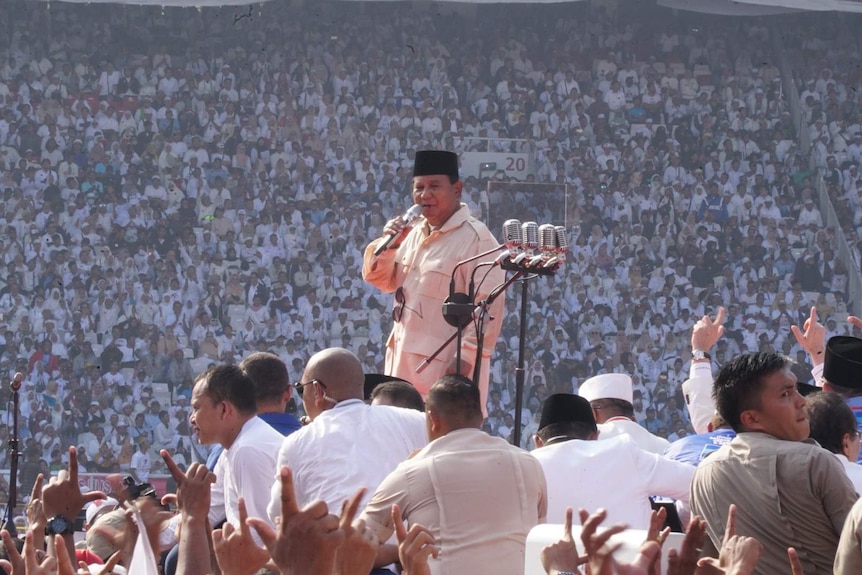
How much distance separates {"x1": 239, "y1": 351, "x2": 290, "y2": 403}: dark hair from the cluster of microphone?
118 centimetres

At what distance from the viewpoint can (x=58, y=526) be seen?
345 centimetres

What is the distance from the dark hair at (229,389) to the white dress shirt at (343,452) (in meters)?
0.30

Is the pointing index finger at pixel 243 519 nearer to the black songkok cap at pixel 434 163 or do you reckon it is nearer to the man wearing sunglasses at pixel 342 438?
the man wearing sunglasses at pixel 342 438

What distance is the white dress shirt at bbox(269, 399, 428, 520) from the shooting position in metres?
4.32

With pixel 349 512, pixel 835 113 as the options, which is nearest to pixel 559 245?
pixel 349 512

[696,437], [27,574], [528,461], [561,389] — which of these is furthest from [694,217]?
[27,574]

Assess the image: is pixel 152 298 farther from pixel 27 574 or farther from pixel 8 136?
pixel 27 574

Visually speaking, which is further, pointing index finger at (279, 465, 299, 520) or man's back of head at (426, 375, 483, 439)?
man's back of head at (426, 375, 483, 439)

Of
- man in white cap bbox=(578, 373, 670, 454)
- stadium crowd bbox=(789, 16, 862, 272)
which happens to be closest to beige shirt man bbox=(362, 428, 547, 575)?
man in white cap bbox=(578, 373, 670, 454)

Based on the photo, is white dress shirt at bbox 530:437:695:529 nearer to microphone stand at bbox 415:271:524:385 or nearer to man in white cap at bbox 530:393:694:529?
man in white cap at bbox 530:393:694:529

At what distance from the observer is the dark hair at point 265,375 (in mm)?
A: 5273

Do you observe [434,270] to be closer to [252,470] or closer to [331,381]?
[331,381]

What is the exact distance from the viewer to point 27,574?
8.75 feet

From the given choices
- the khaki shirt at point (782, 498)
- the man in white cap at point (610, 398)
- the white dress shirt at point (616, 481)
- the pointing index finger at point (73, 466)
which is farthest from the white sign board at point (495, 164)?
the pointing index finger at point (73, 466)
